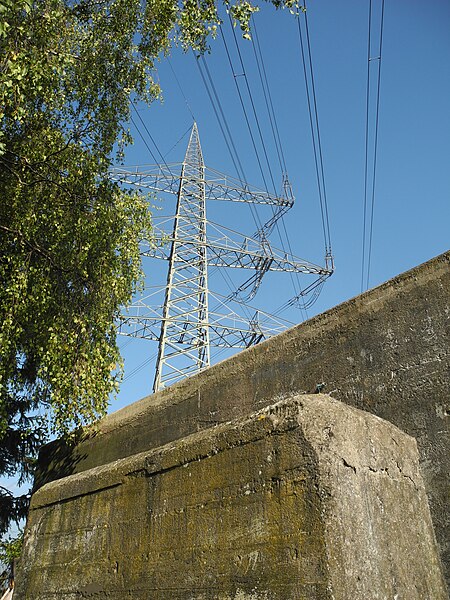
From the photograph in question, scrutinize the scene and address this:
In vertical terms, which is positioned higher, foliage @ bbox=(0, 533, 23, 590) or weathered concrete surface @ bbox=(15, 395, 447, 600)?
foliage @ bbox=(0, 533, 23, 590)

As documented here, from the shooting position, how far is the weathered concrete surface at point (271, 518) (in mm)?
2508

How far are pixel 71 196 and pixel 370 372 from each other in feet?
17.2

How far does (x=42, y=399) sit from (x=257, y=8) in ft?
22.1

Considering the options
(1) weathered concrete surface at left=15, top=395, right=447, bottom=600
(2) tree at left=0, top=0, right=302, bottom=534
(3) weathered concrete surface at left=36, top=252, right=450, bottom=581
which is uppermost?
(2) tree at left=0, top=0, right=302, bottom=534

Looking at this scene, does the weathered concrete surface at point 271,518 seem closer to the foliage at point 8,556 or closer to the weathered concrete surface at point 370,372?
the weathered concrete surface at point 370,372

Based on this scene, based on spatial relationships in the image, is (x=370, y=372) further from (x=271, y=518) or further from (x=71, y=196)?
(x=71, y=196)

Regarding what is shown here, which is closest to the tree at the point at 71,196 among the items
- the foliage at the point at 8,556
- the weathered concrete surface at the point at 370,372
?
the weathered concrete surface at the point at 370,372

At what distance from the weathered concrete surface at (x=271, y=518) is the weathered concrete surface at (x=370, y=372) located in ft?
1.36

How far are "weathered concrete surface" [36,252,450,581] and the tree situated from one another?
69.8 inches

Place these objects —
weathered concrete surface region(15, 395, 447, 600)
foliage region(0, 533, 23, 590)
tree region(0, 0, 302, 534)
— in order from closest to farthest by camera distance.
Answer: weathered concrete surface region(15, 395, 447, 600)
tree region(0, 0, 302, 534)
foliage region(0, 533, 23, 590)

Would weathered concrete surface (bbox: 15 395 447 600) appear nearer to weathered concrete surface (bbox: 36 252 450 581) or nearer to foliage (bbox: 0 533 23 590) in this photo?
weathered concrete surface (bbox: 36 252 450 581)

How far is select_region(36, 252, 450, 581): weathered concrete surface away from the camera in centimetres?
380

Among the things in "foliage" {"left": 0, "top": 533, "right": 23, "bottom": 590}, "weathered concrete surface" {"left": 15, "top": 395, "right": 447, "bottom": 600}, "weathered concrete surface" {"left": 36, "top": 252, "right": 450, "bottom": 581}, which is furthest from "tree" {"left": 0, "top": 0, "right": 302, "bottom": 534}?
"foliage" {"left": 0, "top": 533, "right": 23, "bottom": 590}

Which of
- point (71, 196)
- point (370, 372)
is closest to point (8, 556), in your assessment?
point (71, 196)
